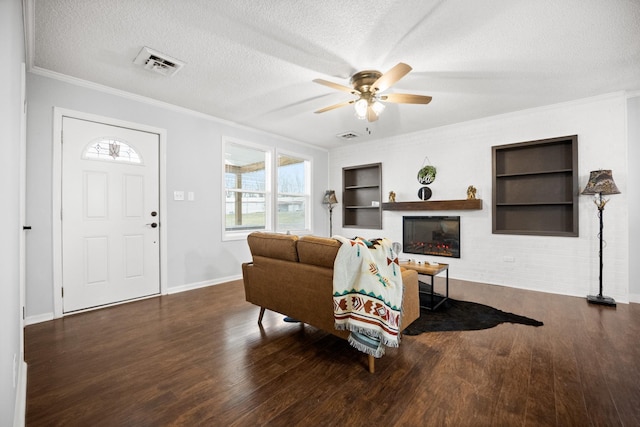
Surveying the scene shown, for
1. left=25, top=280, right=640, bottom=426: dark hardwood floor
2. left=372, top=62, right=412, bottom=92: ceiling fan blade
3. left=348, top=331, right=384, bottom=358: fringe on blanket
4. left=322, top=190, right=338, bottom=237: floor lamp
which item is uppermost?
left=372, top=62, right=412, bottom=92: ceiling fan blade

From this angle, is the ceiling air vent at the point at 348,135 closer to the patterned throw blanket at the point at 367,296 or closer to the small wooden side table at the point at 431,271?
the small wooden side table at the point at 431,271

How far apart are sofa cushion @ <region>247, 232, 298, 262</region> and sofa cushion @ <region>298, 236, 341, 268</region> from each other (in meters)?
0.09

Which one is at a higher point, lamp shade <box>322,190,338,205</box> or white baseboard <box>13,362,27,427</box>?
lamp shade <box>322,190,338,205</box>

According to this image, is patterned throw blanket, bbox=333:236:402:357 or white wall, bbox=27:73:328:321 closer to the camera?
patterned throw blanket, bbox=333:236:402:357

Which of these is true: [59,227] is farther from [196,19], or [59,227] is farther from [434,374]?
[434,374]

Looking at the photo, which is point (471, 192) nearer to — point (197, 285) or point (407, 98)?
point (407, 98)

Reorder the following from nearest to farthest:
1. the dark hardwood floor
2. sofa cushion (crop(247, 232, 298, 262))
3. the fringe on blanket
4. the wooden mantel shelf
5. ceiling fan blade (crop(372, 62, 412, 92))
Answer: the dark hardwood floor < the fringe on blanket < ceiling fan blade (crop(372, 62, 412, 92)) < sofa cushion (crop(247, 232, 298, 262)) < the wooden mantel shelf

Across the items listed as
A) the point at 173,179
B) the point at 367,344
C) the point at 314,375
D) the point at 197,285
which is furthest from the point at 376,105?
the point at 197,285

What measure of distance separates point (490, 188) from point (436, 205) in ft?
2.69

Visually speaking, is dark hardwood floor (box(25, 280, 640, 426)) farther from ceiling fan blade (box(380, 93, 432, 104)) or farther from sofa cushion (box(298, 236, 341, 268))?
ceiling fan blade (box(380, 93, 432, 104))

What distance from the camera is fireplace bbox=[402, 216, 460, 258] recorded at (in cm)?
470

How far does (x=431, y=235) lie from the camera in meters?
4.96

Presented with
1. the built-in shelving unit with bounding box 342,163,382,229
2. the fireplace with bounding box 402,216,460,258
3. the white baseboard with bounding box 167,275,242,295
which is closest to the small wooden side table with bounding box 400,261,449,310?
the fireplace with bounding box 402,216,460,258

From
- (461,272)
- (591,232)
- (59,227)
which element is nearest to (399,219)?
(461,272)
